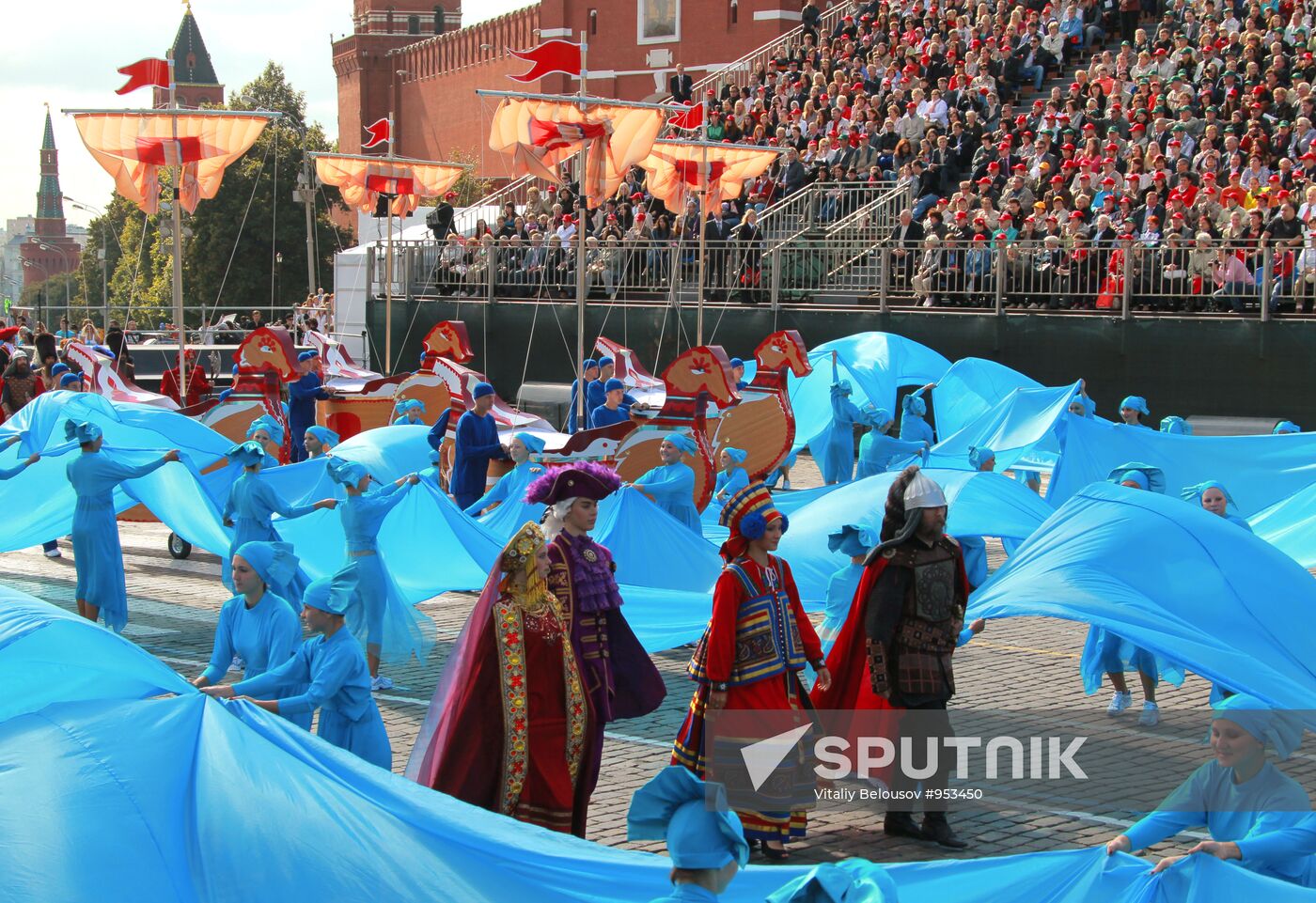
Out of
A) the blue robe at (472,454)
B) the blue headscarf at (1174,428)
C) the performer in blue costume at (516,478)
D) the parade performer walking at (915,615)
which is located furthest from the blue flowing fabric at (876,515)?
the blue robe at (472,454)

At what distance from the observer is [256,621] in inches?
272

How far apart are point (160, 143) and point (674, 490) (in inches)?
433

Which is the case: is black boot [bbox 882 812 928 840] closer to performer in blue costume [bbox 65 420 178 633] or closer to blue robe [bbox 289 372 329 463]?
performer in blue costume [bbox 65 420 178 633]

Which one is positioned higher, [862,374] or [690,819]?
[862,374]

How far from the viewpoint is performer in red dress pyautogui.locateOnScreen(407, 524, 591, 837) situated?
6391mm

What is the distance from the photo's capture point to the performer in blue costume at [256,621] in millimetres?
6840

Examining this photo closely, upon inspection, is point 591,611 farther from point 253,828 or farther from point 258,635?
point 253,828

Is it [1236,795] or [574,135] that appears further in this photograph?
[574,135]

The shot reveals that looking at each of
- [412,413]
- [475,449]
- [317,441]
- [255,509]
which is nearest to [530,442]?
[475,449]

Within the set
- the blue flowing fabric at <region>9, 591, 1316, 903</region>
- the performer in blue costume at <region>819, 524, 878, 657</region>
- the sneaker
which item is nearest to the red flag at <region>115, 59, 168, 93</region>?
the performer in blue costume at <region>819, 524, 878, 657</region>

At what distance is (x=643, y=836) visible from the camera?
12.5ft

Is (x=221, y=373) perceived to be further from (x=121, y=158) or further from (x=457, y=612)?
(x=457, y=612)

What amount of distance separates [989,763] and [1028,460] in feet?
25.3

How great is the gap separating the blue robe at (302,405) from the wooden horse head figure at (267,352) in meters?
0.94
